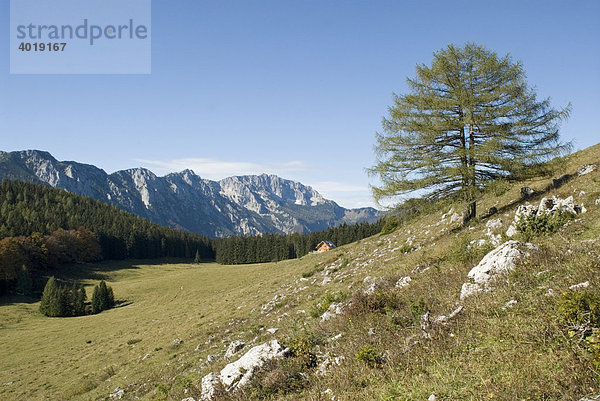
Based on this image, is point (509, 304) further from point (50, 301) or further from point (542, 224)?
point (50, 301)

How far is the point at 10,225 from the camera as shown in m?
91.0

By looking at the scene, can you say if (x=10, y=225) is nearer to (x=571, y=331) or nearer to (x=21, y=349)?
(x=21, y=349)

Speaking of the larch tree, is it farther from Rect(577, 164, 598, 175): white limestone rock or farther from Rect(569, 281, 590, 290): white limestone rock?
Rect(569, 281, 590, 290): white limestone rock

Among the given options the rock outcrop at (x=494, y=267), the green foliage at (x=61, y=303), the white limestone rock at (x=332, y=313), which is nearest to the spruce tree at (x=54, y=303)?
the green foliage at (x=61, y=303)

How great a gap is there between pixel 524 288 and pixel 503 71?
649 inches

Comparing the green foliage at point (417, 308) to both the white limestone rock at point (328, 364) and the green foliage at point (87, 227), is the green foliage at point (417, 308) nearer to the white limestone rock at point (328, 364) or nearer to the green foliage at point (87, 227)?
the white limestone rock at point (328, 364)

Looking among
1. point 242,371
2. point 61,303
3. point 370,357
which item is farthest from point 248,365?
point 61,303

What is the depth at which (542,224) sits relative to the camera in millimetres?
11414

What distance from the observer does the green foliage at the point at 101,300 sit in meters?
53.0

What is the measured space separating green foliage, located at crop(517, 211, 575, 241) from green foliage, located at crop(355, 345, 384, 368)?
26.6ft

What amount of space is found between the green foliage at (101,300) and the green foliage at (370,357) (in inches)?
2354

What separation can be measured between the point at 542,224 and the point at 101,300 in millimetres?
61914

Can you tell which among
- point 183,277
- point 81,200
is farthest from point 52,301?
point 81,200

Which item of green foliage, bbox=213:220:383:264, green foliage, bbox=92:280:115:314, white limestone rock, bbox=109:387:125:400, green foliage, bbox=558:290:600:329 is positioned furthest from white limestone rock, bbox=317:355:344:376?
green foliage, bbox=213:220:383:264
